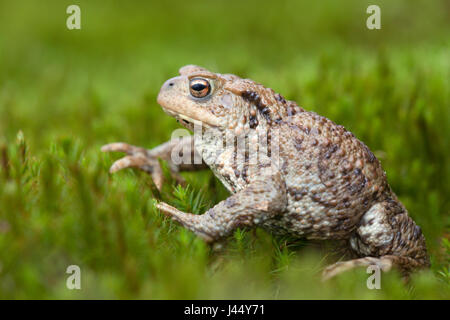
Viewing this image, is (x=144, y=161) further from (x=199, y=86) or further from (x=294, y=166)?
(x=294, y=166)

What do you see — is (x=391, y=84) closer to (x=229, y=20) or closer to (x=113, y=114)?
(x=113, y=114)

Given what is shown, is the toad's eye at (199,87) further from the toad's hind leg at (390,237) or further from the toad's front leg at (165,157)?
the toad's hind leg at (390,237)

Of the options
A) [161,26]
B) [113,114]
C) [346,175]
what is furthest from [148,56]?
[346,175]

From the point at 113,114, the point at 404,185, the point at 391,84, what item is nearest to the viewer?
the point at 404,185
